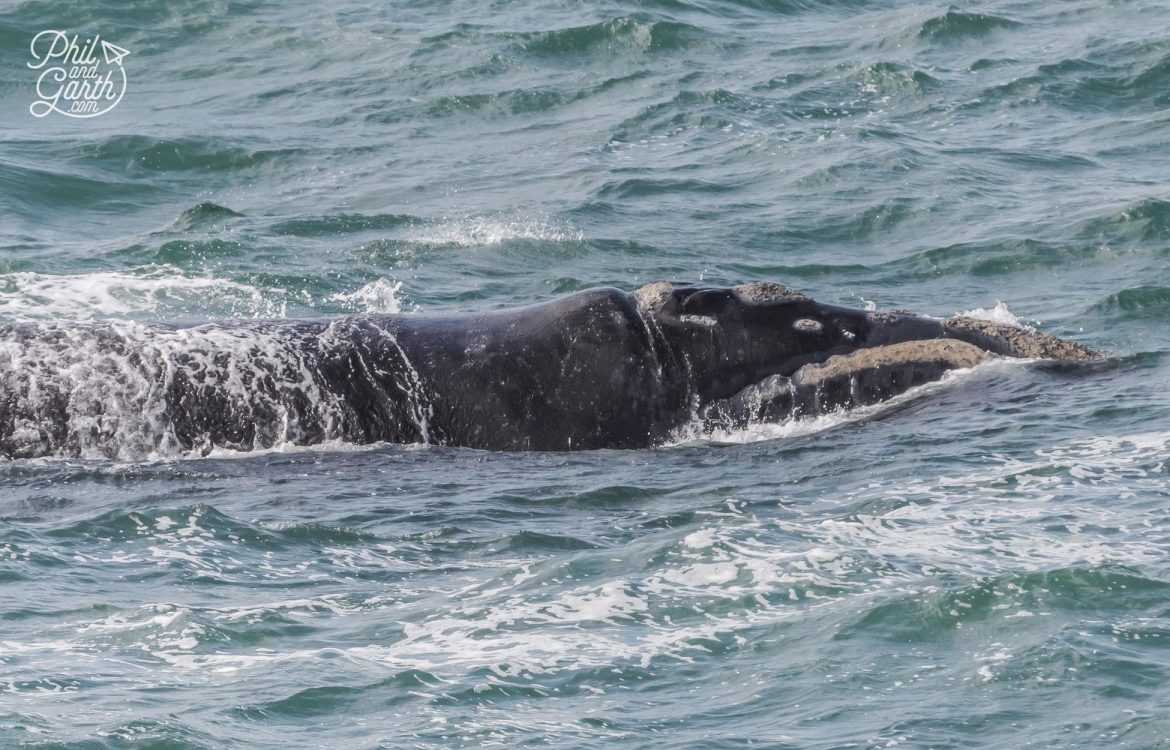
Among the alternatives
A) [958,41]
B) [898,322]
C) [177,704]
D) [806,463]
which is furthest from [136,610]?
[958,41]

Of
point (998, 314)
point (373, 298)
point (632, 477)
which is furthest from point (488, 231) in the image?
point (632, 477)

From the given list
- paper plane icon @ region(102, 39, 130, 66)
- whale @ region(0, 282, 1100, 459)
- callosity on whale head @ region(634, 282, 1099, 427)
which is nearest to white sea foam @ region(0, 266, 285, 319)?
whale @ region(0, 282, 1100, 459)

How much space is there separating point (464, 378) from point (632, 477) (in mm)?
1807

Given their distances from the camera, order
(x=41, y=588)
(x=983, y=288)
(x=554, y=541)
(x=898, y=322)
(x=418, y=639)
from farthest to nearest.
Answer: (x=983, y=288) < (x=898, y=322) < (x=554, y=541) < (x=41, y=588) < (x=418, y=639)

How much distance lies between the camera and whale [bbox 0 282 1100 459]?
1388 centimetres

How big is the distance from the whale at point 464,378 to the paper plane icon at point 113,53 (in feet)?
66.2

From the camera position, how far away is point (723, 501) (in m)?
12.5

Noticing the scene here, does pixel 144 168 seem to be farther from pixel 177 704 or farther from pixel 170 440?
pixel 177 704

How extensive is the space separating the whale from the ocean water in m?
0.29

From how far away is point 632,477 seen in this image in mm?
13234

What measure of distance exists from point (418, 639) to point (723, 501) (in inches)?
122

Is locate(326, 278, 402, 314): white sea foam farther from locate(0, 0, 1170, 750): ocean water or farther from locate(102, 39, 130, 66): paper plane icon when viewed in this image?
locate(102, 39, 130, 66): paper plane icon

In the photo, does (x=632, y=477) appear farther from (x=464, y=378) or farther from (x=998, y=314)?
Result: (x=998, y=314)

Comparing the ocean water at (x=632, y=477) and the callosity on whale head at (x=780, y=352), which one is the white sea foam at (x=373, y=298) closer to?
the ocean water at (x=632, y=477)
